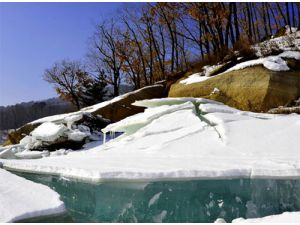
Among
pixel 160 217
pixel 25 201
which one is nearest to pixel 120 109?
pixel 160 217

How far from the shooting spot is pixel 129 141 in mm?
8156

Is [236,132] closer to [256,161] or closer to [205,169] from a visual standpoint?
[256,161]

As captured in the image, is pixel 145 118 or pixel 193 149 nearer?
pixel 193 149

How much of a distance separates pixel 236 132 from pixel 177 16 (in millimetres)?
15407

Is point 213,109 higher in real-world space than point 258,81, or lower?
lower

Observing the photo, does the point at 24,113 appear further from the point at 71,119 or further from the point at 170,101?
the point at 170,101

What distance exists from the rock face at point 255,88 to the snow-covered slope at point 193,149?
6.19 feet

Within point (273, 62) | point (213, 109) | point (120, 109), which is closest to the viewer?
point (213, 109)

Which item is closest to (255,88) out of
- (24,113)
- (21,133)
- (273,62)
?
(273,62)

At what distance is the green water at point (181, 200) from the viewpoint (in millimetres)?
3986

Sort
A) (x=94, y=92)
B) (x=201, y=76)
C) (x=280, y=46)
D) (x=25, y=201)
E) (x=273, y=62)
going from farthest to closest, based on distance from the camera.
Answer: (x=94, y=92)
(x=201, y=76)
(x=280, y=46)
(x=273, y=62)
(x=25, y=201)

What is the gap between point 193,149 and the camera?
658 cm

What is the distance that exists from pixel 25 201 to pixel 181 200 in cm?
177

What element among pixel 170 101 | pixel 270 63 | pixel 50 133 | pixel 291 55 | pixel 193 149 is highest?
pixel 291 55
